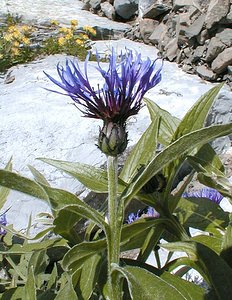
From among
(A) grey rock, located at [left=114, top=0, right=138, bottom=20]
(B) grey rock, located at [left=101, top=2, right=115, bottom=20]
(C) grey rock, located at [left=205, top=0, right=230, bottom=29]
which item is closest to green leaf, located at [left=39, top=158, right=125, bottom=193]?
(C) grey rock, located at [left=205, top=0, right=230, bottom=29]

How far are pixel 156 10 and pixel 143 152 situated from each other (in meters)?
4.47

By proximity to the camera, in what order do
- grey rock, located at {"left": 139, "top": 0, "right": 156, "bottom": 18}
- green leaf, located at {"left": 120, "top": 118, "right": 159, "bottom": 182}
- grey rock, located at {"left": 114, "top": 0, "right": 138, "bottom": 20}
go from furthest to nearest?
1. grey rock, located at {"left": 114, "top": 0, "right": 138, "bottom": 20}
2. grey rock, located at {"left": 139, "top": 0, "right": 156, "bottom": 18}
3. green leaf, located at {"left": 120, "top": 118, "right": 159, "bottom": 182}

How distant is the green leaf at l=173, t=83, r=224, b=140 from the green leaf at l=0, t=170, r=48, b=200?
339mm

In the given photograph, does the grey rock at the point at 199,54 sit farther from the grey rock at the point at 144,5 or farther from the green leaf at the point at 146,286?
the green leaf at the point at 146,286

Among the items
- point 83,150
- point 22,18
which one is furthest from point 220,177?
point 22,18

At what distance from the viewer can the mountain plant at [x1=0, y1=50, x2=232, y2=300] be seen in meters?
0.86

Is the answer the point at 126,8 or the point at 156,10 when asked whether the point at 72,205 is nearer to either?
the point at 156,10

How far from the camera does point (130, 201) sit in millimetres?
1004

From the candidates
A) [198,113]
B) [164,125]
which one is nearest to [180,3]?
[164,125]

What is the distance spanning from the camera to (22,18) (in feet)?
21.7

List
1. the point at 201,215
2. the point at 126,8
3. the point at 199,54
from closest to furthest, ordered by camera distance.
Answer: the point at 201,215 → the point at 199,54 → the point at 126,8

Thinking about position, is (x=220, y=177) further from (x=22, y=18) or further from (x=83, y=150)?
(x=22, y=18)

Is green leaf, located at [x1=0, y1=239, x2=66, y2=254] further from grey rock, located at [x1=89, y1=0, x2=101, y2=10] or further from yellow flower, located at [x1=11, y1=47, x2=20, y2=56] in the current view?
grey rock, located at [x1=89, y1=0, x2=101, y2=10]

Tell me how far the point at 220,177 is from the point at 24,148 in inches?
74.5
